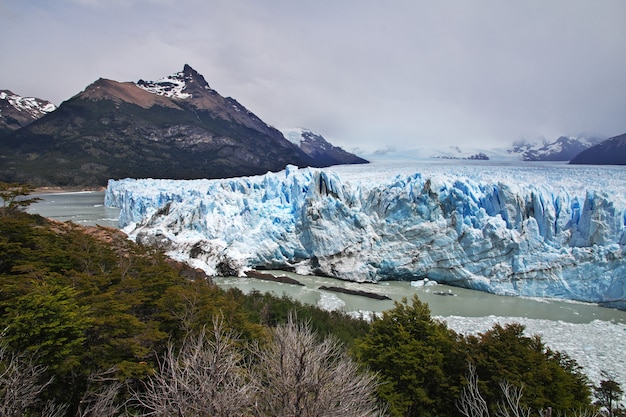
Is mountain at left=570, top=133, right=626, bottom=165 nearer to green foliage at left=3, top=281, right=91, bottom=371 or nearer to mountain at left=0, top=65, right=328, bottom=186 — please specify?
green foliage at left=3, top=281, right=91, bottom=371

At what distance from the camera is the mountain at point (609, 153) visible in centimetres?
3255

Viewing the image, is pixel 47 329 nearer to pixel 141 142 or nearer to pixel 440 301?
pixel 440 301

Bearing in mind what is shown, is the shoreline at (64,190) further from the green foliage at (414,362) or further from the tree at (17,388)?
the green foliage at (414,362)

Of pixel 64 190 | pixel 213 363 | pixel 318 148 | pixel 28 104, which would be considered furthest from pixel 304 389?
pixel 28 104

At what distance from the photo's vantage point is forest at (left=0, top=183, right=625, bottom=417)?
3.86 m

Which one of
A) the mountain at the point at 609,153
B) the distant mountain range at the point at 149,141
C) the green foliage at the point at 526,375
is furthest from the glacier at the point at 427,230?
Result: the distant mountain range at the point at 149,141

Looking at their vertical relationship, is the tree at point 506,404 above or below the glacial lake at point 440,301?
above

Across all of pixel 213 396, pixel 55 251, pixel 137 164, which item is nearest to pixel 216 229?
pixel 55 251

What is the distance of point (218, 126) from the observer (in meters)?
98.8

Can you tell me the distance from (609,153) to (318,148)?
2995 inches

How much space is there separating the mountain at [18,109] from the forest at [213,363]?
10734 cm

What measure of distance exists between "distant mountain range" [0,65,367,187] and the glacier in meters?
48.6

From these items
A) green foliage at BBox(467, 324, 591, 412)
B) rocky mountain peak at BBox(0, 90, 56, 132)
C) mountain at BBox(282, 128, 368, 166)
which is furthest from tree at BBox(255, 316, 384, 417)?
rocky mountain peak at BBox(0, 90, 56, 132)

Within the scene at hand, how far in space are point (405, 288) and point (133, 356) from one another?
39.0 ft
